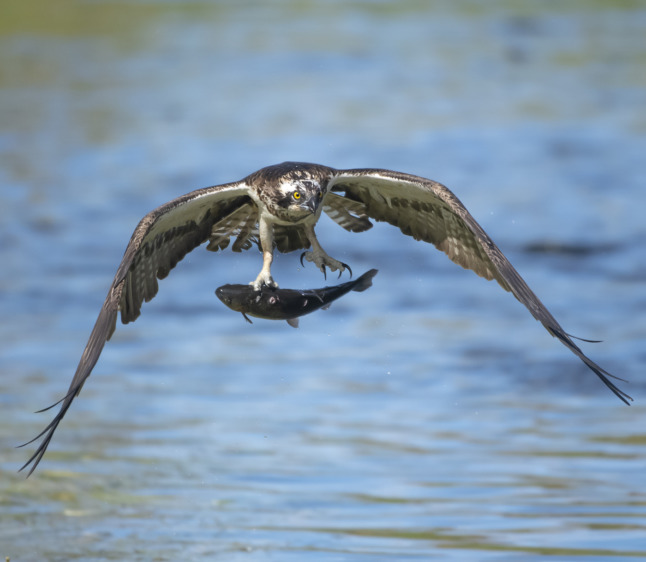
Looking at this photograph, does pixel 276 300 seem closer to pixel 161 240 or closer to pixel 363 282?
pixel 363 282

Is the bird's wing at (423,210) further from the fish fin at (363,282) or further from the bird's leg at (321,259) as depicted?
the fish fin at (363,282)

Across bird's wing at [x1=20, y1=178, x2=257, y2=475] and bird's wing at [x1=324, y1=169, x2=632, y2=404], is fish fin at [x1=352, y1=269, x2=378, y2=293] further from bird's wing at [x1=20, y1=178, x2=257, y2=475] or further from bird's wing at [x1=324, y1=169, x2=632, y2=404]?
bird's wing at [x1=20, y1=178, x2=257, y2=475]

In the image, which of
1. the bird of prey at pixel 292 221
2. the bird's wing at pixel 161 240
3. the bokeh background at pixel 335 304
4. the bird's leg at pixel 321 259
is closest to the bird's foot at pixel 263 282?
the bird of prey at pixel 292 221

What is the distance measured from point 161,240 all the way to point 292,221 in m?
0.88

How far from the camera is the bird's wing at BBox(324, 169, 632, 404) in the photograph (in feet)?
26.0

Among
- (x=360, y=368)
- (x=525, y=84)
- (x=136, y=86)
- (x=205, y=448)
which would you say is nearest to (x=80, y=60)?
(x=136, y=86)

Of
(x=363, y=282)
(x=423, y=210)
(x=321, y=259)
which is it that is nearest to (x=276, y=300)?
(x=363, y=282)

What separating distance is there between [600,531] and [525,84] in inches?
808

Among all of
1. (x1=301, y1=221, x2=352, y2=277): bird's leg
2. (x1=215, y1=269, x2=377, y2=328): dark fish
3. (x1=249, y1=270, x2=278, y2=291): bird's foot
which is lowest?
(x1=215, y1=269, x2=377, y2=328): dark fish

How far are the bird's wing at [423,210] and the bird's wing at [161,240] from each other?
0.75m

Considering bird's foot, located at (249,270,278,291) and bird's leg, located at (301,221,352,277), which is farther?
bird's leg, located at (301,221,352,277)

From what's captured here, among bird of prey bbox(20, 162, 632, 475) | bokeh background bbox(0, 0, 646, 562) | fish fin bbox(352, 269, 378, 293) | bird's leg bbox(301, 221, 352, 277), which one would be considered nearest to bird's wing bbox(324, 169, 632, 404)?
bird of prey bbox(20, 162, 632, 475)

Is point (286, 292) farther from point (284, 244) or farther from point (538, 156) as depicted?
point (538, 156)

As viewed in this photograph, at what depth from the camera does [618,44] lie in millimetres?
29984
